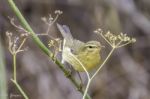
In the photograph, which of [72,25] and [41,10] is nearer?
[41,10]

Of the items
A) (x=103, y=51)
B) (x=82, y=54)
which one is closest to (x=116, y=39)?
(x=82, y=54)

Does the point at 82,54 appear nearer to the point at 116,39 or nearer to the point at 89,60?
the point at 89,60

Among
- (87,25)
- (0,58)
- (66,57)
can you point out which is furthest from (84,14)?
(0,58)

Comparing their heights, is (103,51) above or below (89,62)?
below

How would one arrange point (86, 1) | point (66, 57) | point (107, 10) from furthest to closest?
point (86, 1) < point (107, 10) < point (66, 57)

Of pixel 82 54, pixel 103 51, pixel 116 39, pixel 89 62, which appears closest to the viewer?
pixel 116 39

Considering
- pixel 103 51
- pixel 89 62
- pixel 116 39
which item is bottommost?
pixel 103 51

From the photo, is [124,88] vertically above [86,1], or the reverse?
[86,1]

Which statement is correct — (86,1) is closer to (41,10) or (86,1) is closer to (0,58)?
(41,10)

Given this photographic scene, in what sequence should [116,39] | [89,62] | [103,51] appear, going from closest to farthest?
[116,39] < [89,62] < [103,51]
